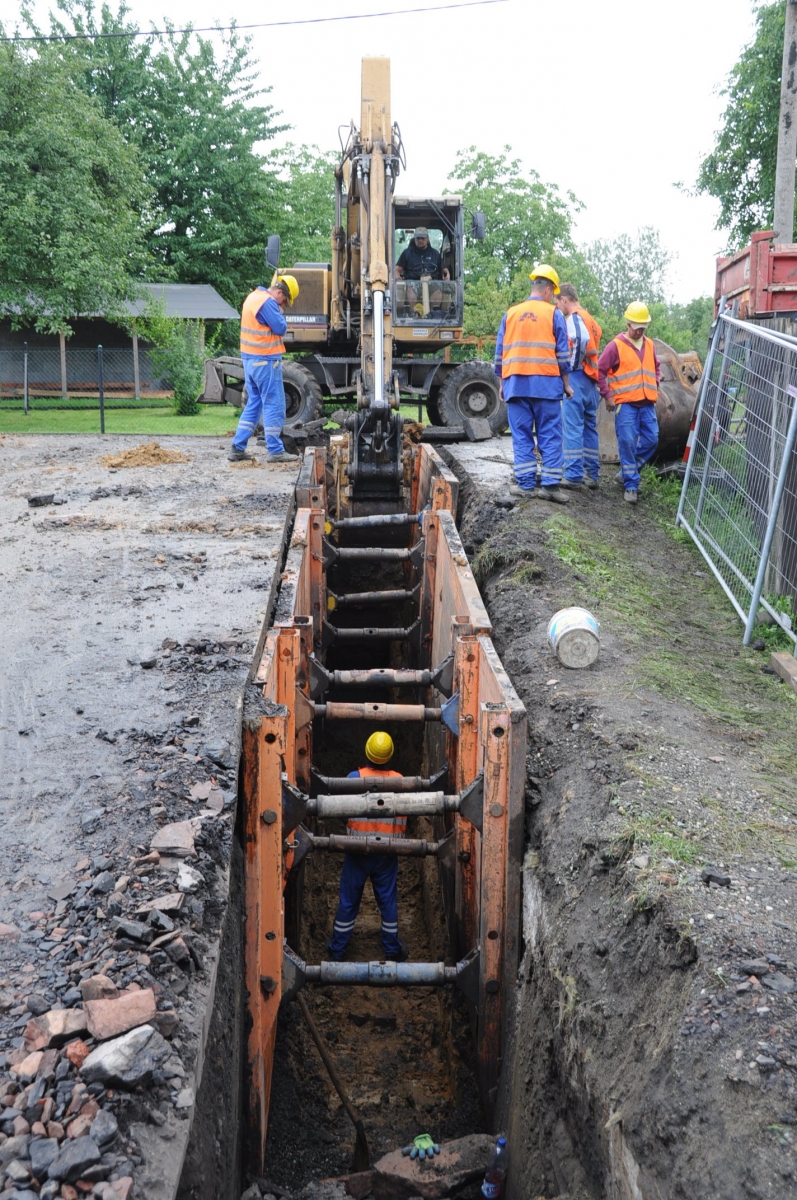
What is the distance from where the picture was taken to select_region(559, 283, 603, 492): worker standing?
9555 mm

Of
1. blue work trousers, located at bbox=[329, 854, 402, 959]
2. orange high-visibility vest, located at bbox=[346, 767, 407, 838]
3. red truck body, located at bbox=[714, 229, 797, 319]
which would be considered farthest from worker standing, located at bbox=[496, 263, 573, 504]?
blue work trousers, located at bbox=[329, 854, 402, 959]

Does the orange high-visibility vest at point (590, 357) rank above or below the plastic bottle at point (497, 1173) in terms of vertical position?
above

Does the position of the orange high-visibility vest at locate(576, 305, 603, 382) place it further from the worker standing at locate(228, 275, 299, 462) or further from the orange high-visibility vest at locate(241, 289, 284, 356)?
the orange high-visibility vest at locate(241, 289, 284, 356)

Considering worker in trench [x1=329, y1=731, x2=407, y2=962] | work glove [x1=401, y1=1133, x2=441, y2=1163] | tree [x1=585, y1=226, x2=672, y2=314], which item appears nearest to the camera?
work glove [x1=401, y1=1133, x2=441, y2=1163]

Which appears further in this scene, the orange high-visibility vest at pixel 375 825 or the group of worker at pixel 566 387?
the group of worker at pixel 566 387

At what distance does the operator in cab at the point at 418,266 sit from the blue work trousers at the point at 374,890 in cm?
914

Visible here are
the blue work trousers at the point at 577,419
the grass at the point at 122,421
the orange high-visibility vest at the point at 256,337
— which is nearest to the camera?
the blue work trousers at the point at 577,419

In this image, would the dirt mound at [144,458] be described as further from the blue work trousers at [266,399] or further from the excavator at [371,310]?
the excavator at [371,310]

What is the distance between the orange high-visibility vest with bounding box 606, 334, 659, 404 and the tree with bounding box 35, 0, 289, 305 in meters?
27.1

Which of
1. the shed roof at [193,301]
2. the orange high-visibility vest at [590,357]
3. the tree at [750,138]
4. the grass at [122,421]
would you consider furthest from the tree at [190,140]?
the orange high-visibility vest at [590,357]

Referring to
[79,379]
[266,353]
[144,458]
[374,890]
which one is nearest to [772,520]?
[374,890]

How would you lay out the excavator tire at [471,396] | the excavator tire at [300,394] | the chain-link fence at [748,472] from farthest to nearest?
the excavator tire at [471,396], the excavator tire at [300,394], the chain-link fence at [748,472]

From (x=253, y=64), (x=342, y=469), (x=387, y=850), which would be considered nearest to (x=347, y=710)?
(x=387, y=850)

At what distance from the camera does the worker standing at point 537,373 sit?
27.5 feet
